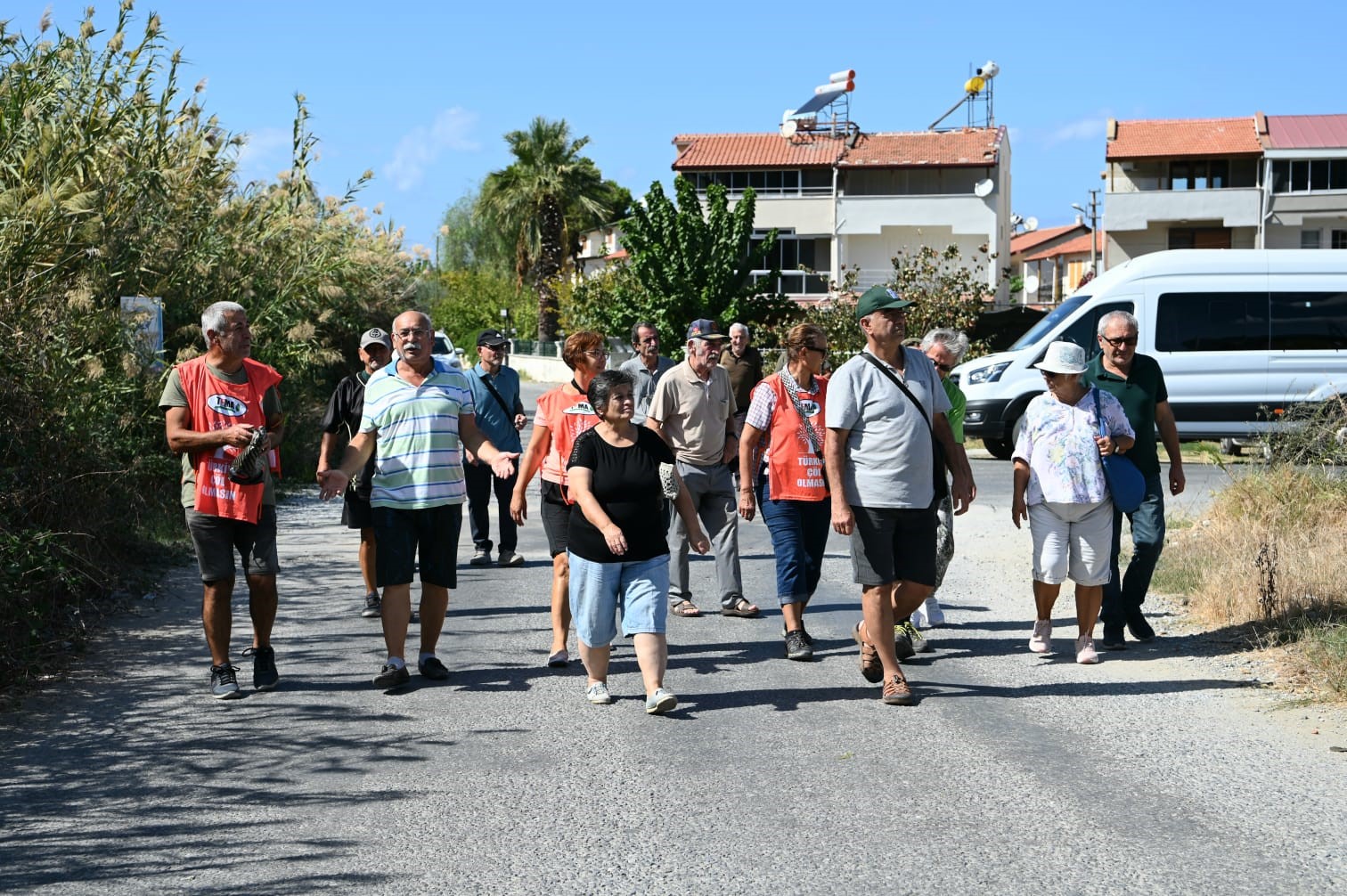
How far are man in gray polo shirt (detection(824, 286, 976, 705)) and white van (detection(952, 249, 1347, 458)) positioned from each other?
39.8 feet

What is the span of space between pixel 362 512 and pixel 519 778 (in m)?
3.87

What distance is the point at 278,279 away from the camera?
1507 centimetres

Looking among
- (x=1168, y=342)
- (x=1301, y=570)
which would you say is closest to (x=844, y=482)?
(x=1301, y=570)

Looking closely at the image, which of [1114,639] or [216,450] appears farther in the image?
[1114,639]

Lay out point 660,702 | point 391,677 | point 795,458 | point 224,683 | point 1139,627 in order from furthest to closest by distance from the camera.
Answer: point 1139,627, point 795,458, point 391,677, point 224,683, point 660,702

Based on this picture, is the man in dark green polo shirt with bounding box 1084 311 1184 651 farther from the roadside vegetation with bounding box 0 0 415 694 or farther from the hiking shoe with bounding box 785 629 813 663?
the roadside vegetation with bounding box 0 0 415 694

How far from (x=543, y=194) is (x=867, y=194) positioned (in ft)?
43.0

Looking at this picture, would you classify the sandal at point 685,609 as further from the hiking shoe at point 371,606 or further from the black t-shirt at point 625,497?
the black t-shirt at point 625,497

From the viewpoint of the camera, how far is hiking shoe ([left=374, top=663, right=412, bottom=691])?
7.14 metres

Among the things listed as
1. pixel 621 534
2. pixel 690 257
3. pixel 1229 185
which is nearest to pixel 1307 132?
pixel 1229 185

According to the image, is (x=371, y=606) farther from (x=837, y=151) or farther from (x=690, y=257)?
(x=837, y=151)

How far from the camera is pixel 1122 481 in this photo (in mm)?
7820

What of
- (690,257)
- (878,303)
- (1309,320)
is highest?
(690,257)

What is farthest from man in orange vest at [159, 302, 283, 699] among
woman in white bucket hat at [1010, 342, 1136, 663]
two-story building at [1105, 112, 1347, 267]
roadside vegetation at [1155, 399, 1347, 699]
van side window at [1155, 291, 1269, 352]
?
two-story building at [1105, 112, 1347, 267]
